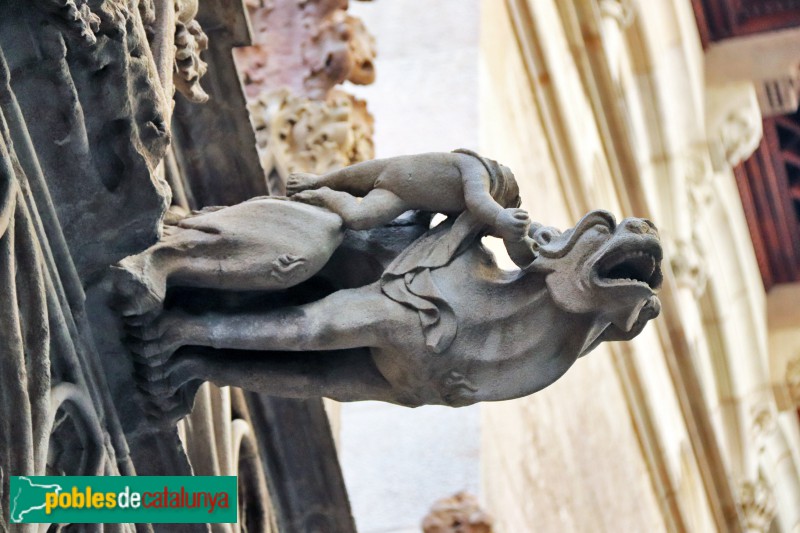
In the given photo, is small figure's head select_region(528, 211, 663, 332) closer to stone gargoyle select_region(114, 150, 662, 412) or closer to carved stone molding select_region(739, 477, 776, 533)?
stone gargoyle select_region(114, 150, 662, 412)

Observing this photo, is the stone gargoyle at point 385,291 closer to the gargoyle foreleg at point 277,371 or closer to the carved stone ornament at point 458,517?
the gargoyle foreleg at point 277,371

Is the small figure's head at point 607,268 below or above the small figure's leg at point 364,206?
below

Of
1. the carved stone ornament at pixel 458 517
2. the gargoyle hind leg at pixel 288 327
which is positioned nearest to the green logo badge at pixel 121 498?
the gargoyle hind leg at pixel 288 327

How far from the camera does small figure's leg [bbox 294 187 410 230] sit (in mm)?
4023

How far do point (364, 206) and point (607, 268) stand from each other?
1.74ft

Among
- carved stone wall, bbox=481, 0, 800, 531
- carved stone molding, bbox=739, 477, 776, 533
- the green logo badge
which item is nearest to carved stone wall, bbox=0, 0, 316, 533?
the green logo badge

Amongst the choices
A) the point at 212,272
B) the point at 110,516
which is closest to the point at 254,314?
the point at 212,272

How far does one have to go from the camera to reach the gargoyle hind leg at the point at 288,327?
3.91m

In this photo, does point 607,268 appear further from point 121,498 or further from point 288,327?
point 121,498

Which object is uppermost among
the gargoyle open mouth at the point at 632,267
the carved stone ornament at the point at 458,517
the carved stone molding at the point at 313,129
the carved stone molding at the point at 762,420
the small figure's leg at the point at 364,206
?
the carved stone molding at the point at 762,420

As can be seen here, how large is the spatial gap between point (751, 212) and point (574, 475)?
639 centimetres

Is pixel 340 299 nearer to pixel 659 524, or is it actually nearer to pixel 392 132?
pixel 392 132

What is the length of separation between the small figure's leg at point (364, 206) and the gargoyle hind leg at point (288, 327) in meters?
0.13

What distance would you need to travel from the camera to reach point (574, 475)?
8.61m
